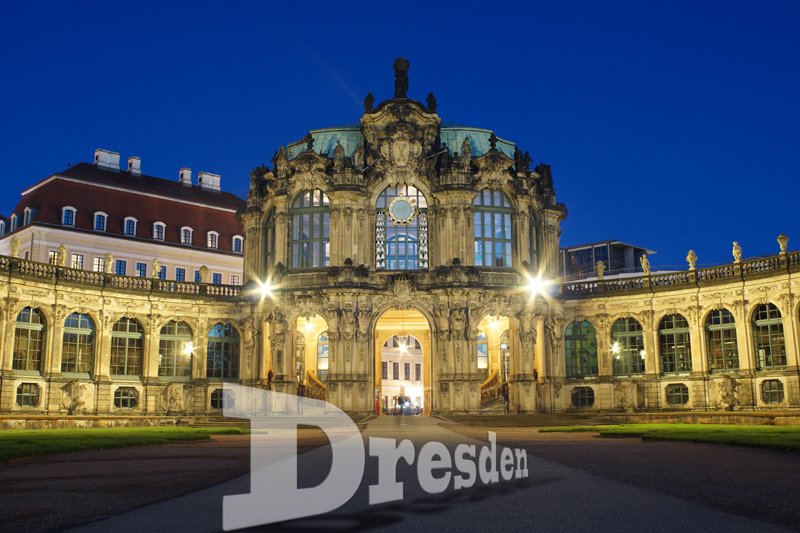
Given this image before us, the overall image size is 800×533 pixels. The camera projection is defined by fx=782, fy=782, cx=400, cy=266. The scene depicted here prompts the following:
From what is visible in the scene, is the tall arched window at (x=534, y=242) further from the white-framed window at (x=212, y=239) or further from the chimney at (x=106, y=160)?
the chimney at (x=106, y=160)

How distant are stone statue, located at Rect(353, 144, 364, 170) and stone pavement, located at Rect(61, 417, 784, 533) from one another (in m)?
41.5

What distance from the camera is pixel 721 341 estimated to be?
160 ft

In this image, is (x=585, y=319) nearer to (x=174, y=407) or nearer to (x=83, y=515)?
(x=174, y=407)

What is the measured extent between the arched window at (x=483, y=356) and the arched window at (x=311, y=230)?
1758 cm

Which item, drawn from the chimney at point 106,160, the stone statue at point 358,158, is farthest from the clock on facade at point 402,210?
the chimney at point 106,160

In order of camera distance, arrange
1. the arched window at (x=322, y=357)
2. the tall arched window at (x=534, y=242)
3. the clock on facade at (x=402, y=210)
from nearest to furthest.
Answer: the clock on facade at (x=402, y=210), the tall arched window at (x=534, y=242), the arched window at (x=322, y=357)

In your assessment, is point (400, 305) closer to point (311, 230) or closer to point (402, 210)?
point (402, 210)

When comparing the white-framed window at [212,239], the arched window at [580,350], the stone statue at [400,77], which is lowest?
the arched window at [580,350]

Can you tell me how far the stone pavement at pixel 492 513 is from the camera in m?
9.35

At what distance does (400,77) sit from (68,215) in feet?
107

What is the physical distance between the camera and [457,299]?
5122 centimetres

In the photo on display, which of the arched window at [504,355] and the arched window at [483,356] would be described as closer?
the arched window at [504,355]

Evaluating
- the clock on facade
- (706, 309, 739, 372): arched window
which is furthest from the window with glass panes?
the clock on facade

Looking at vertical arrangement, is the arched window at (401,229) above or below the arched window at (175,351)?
above
